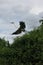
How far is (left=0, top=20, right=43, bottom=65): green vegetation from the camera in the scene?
15922mm

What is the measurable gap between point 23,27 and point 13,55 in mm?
2492

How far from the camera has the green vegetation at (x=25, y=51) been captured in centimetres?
1592

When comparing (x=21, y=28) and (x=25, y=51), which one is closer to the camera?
(x=25, y=51)

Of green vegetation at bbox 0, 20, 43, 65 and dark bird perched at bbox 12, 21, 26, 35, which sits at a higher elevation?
dark bird perched at bbox 12, 21, 26, 35

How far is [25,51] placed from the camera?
16391 millimetres

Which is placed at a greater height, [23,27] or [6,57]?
[23,27]

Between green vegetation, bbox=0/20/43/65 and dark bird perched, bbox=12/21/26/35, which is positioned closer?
green vegetation, bbox=0/20/43/65

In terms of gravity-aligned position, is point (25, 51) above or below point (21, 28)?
below

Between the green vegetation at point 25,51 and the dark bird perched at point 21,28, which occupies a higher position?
the dark bird perched at point 21,28

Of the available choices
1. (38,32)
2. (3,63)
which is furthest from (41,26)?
(3,63)

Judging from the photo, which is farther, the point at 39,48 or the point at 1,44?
the point at 1,44

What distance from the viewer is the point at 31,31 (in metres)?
17.1

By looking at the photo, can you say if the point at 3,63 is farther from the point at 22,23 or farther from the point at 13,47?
the point at 22,23

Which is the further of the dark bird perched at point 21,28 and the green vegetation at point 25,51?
the dark bird perched at point 21,28
